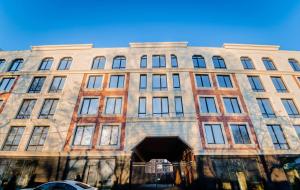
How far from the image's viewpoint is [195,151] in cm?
1681

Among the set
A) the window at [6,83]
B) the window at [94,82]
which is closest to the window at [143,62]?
the window at [94,82]

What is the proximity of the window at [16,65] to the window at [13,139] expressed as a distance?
8.72 meters

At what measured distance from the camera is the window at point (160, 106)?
753 inches

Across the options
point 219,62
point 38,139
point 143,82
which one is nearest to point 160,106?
point 143,82

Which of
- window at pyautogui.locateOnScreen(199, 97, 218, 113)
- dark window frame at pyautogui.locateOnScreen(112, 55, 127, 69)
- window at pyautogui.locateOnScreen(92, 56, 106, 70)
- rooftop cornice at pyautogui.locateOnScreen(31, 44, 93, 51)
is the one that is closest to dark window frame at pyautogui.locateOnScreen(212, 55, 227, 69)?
window at pyautogui.locateOnScreen(199, 97, 218, 113)

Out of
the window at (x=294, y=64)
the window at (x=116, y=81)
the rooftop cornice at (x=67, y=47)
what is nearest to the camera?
the window at (x=116, y=81)

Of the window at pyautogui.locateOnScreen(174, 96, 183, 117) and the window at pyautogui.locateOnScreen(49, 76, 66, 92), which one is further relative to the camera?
the window at pyautogui.locateOnScreen(49, 76, 66, 92)

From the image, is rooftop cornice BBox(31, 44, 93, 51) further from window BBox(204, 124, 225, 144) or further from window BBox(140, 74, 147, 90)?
window BBox(204, 124, 225, 144)

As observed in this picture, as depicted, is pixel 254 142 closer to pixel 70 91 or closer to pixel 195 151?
pixel 195 151

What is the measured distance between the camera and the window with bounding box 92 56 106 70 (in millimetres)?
22906

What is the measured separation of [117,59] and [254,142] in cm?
1813

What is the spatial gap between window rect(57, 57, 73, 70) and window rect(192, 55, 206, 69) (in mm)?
16050

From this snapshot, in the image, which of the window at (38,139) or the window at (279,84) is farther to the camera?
the window at (279,84)

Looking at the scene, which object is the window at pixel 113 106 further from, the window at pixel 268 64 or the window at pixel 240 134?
the window at pixel 268 64
